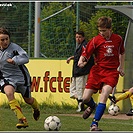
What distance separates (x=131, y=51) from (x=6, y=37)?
5335 millimetres

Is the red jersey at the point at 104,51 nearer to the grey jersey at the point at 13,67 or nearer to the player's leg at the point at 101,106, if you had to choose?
the player's leg at the point at 101,106

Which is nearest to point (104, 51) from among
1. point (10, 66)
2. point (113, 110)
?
point (10, 66)

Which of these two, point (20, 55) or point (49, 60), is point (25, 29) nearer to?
point (49, 60)

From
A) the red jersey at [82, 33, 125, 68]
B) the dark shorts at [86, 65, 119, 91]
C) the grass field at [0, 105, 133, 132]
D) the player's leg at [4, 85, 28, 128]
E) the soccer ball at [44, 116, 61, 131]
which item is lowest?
the grass field at [0, 105, 133, 132]

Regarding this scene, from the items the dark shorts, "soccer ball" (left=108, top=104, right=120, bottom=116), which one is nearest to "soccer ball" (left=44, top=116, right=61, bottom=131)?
the dark shorts

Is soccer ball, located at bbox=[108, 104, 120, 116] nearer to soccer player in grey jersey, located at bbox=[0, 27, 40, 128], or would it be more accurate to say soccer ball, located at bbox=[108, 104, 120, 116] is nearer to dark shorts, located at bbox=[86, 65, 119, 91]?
dark shorts, located at bbox=[86, 65, 119, 91]

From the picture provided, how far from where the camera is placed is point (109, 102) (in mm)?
15523

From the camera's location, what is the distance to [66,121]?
→ 12656mm

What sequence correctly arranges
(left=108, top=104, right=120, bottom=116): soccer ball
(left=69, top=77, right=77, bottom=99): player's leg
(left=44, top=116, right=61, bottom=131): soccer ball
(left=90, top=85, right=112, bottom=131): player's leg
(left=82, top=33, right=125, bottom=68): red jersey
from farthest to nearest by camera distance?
(left=69, top=77, right=77, bottom=99): player's leg < (left=108, top=104, right=120, bottom=116): soccer ball < (left=82, top=33, right=125, bottom=68): red jersey < (left=44, top=116, right=61, bottom=131): soccer ball < (left=90, top=85, right=112, bottom=131): player's leg

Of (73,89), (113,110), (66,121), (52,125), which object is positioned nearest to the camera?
(52,125)

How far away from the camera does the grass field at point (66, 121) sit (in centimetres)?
1117

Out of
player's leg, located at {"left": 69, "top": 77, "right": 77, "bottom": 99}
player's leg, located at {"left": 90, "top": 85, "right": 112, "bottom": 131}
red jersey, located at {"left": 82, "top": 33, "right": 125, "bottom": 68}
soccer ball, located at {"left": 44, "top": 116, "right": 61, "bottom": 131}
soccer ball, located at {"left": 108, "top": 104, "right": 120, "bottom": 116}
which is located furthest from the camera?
player's leg, located at {"left": 69, "top": 77, "right": 77, "bottom": 99}

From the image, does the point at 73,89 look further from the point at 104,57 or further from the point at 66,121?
the point at 104,57

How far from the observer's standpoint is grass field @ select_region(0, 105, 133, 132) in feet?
36.7
